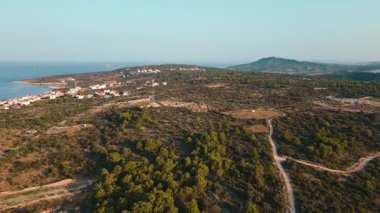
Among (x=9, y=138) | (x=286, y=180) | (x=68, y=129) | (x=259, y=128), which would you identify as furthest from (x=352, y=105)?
(x=9, y=138)

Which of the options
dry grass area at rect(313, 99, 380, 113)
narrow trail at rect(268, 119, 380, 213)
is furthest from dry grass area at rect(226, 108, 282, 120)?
narrow trail at rect(268, 119, 380, 213)

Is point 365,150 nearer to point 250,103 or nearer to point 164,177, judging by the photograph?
point 164,177

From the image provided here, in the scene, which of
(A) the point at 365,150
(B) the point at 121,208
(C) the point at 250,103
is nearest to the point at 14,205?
(B) the point at 121,208

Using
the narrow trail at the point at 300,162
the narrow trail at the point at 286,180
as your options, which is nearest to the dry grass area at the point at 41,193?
the narrow trail at the point at 286,180

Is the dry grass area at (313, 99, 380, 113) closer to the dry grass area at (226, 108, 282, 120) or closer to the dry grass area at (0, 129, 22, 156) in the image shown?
the dry grass area at (226, 108, 282, 120)

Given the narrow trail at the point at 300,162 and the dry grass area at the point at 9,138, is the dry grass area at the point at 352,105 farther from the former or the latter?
the dry grass area at the point at 9,138

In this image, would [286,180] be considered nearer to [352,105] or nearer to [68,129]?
[68,129]
